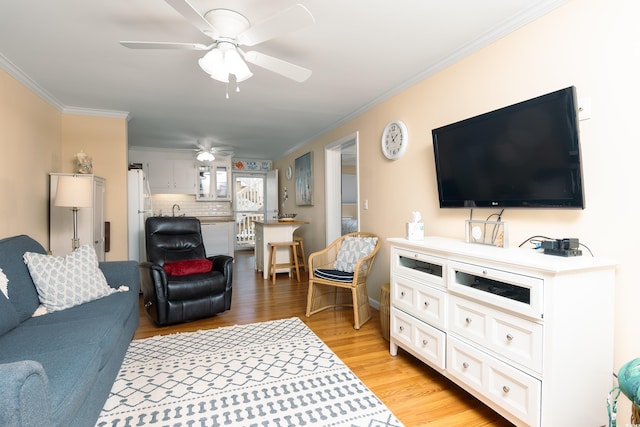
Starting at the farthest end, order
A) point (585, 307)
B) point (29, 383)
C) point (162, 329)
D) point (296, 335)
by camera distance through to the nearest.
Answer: point (162, 329)
point (296, 335)
point (585, 307)
point (29, 383)

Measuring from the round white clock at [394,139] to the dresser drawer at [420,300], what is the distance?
52.5 inches

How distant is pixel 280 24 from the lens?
163 centimetres

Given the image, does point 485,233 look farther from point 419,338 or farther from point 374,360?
point 374,360

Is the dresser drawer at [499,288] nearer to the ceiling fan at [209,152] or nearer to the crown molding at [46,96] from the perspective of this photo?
the crown molding at [46,96]

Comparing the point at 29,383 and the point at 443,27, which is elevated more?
the point at 443,27

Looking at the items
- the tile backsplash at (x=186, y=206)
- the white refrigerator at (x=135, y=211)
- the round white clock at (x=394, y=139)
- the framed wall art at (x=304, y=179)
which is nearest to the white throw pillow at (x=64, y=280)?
the white refrigerator at (x=135, y=211)

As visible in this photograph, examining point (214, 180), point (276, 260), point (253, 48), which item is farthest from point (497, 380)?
point (214, 180)

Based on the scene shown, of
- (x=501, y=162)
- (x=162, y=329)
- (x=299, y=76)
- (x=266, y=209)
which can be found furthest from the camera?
(x=266, y=209)

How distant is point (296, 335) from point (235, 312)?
985 millimetres

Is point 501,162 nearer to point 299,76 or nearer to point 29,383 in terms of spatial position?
point 299,76

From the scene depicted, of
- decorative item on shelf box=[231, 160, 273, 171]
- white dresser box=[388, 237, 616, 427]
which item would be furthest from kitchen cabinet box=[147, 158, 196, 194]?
white dresser box=[388, 237, 616, 427]

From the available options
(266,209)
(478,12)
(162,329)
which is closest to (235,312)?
(162,329)

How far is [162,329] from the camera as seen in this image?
3.04 meters

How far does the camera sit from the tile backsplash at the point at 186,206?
701cm
